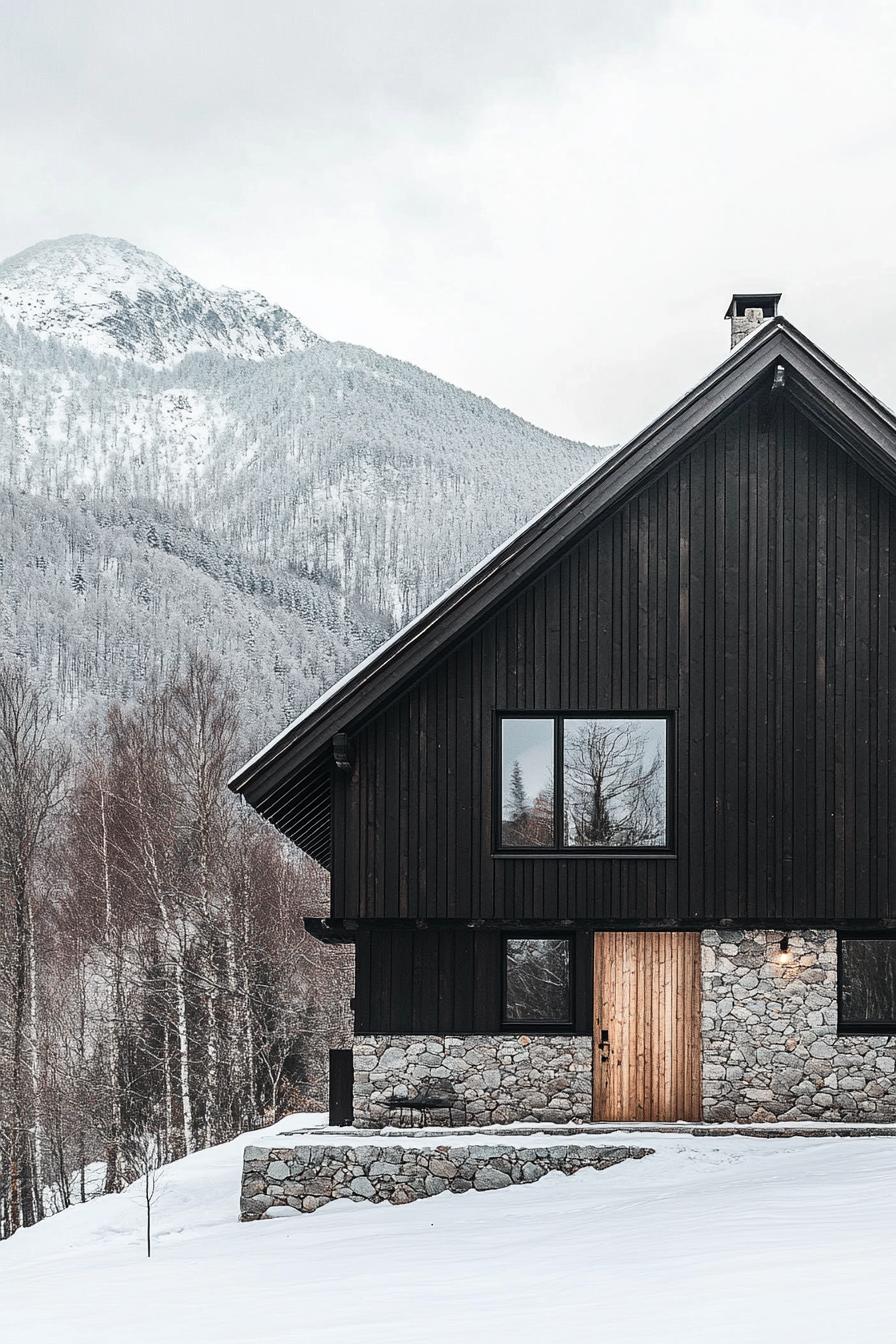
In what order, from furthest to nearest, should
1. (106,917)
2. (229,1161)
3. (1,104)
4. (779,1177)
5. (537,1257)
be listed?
(1,104) → (106,917) → (229,1161) → (779,1177) → (537,1257)

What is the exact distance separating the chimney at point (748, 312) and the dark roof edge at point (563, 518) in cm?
198

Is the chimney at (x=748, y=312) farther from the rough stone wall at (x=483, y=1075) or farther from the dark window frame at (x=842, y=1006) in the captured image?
the rough stone wall at (x=483, y=1075)

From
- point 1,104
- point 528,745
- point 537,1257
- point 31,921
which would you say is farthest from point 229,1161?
point 1,104

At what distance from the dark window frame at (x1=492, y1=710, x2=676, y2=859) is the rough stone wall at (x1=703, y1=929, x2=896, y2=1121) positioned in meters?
1.31

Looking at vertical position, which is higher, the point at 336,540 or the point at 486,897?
the point at 336,540

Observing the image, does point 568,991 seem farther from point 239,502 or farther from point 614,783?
point 239,502

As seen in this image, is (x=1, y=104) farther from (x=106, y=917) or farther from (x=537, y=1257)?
(x=537, y=1257)

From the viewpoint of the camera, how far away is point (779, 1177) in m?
10.7

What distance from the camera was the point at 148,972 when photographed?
2839 centimetres

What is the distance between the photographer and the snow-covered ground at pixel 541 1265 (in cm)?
679

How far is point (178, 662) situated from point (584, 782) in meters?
40.4

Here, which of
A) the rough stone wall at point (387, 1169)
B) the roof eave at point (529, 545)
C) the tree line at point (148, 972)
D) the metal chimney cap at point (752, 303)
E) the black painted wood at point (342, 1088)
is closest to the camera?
the rough stone wall at point (387, 1169)

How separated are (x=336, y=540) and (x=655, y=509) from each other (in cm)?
11945

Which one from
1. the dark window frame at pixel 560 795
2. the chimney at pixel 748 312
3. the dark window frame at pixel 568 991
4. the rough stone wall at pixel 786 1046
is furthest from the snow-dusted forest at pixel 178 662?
the chimney at pixel 748 312
